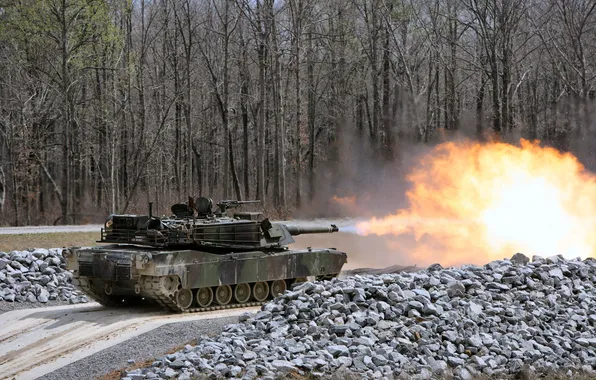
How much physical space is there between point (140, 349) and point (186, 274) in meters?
3.91

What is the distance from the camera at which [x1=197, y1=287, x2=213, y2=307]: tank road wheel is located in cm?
1973

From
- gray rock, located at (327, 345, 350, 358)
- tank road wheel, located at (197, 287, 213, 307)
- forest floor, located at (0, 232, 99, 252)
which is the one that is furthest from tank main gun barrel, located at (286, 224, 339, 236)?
forest floor, located at (0, 232, 99, 252)

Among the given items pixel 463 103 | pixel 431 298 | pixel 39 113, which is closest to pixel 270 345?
pixel 431 298

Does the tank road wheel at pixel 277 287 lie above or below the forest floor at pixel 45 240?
below

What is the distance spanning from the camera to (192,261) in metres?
19.2

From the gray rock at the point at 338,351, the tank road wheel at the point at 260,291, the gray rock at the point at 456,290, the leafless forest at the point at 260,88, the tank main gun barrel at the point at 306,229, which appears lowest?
the gray rock at the point at 338,351

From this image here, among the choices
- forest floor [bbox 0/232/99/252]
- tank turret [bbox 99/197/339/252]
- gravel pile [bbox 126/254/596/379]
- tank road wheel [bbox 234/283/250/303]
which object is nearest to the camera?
gravel pile [bbox 126/254/596/379]

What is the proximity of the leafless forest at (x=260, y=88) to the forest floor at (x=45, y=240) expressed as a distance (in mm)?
7592

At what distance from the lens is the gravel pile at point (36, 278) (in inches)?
860

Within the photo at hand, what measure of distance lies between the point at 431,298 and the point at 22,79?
35097 mm

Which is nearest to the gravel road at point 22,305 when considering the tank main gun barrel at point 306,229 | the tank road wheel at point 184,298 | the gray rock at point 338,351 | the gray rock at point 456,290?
the tank road wheel at point 184,298

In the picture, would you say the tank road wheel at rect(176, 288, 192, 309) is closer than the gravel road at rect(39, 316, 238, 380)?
No

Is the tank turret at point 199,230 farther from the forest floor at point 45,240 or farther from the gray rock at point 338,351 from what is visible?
the gray rock at point 338,351

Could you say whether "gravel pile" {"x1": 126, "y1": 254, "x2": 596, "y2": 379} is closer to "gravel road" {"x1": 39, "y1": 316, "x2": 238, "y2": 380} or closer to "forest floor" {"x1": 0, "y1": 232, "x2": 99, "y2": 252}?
"gravel road" {"x1": 39, "y1": 316, "x2": 238, "y2": 380}
